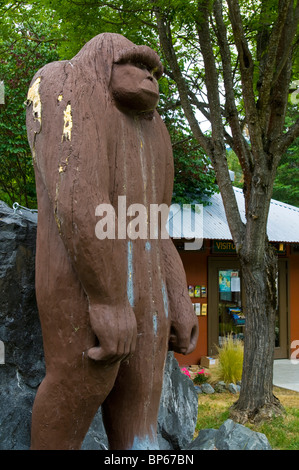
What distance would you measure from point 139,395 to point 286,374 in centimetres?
816

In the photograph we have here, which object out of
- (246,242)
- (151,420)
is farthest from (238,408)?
(151,420)

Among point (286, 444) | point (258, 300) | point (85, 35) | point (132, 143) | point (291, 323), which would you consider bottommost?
point (286, 444)

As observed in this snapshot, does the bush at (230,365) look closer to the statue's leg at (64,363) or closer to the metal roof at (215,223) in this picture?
the metal roof at (215,223)

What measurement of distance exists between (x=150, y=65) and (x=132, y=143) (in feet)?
1.28

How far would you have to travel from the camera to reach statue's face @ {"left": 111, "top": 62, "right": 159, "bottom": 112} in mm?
1974

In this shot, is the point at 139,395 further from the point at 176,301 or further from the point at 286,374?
the point at 286,374

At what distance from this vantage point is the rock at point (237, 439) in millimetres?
2636

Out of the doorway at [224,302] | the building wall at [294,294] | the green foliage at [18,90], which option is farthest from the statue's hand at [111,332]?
the building wall at [294,294]

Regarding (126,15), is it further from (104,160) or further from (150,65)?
(104,160)

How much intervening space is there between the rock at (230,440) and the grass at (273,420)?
2.62 m

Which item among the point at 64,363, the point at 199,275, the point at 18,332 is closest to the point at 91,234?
the point at 64,363

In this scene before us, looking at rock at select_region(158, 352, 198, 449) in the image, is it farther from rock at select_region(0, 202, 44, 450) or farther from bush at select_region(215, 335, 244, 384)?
bush at select_region(215, 335, 244, 384)
